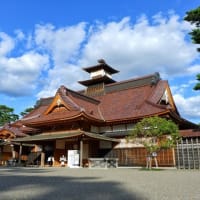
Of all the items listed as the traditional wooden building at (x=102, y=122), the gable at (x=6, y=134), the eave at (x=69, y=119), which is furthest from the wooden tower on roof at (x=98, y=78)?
the gable at (x=6, y=134)

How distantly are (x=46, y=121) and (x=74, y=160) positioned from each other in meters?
4.35

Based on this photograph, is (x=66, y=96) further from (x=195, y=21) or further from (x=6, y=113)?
(x=6, y=113)

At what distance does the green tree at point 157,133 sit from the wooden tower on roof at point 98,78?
13.2 metres

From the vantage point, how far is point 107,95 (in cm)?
2788

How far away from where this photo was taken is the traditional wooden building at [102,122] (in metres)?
20.2

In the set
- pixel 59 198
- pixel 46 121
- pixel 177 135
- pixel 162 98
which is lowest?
pixel 59 198

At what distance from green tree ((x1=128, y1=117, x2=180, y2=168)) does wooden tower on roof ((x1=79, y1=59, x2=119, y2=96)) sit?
1315 centimetres

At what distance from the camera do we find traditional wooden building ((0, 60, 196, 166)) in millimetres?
20250

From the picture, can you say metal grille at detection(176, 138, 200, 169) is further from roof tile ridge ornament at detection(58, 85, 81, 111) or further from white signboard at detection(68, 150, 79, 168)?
roof tile ridge ornament at detection(58, 85, 81, 111)

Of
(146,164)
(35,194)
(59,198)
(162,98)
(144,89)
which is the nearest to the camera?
(59,198)

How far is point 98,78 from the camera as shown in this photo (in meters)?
29.6

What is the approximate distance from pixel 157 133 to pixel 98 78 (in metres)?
15.2

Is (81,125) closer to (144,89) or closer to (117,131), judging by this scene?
(117,131)

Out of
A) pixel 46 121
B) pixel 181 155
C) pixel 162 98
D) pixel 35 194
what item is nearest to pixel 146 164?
pixel 181 155
